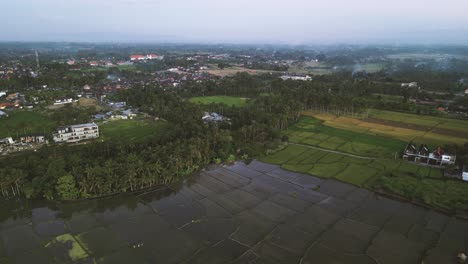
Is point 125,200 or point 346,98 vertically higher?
point 346,98

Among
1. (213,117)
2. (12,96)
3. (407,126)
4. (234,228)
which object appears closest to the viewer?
(234,228)

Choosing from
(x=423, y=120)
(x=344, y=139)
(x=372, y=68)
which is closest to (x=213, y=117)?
(x=344, y=139)

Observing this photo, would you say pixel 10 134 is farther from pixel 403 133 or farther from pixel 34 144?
pixel 403 133

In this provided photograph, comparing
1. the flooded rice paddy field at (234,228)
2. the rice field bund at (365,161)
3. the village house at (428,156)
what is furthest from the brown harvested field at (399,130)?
the flooded rice paddy field at (234,228)

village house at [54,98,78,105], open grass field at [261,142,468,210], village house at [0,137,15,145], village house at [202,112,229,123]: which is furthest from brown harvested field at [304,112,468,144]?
village house at [54,98,78,105]

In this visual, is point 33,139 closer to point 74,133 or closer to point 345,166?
point 74,133

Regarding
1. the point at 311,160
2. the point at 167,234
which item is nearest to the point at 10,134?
the point at 167,234
